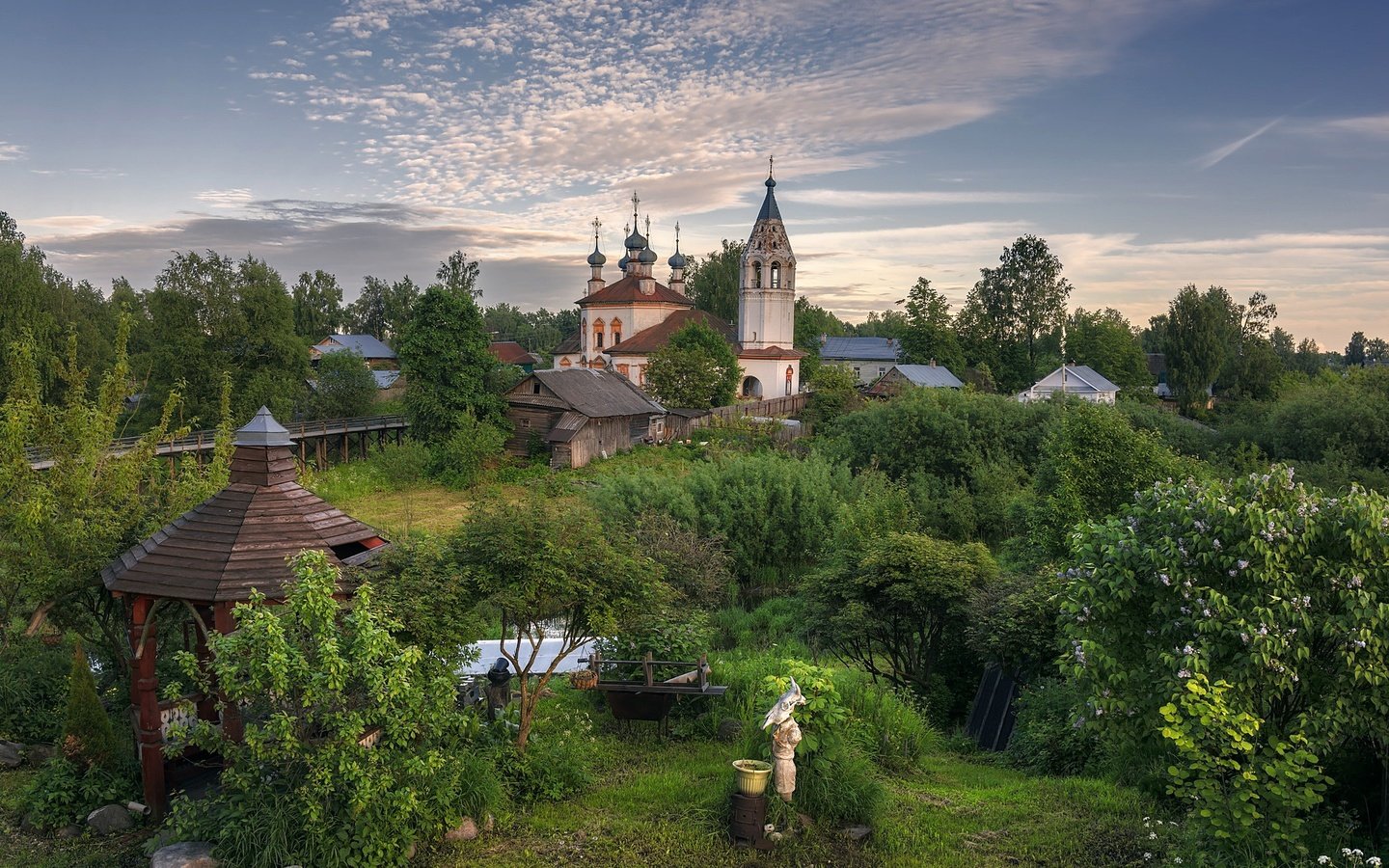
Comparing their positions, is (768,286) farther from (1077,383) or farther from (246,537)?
(246,537)

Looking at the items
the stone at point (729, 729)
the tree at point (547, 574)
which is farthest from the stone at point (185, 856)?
the stone at point (729, 729)

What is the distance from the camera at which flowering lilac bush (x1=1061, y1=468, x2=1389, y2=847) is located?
20.0 ft

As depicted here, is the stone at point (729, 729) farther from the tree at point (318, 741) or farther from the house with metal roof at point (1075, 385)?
the house with metal roof at point (1075, 385)

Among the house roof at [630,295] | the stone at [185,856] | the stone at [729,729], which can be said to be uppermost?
the house roof at [630,295]

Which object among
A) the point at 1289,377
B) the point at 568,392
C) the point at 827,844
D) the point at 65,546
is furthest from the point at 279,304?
the point at 1289,377

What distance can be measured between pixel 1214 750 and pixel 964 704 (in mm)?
7297

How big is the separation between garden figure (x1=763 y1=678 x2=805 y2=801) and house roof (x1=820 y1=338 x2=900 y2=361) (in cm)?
6414

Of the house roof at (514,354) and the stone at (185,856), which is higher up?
the house roof at (514,354)

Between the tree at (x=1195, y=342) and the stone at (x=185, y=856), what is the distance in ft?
182

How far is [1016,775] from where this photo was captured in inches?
405

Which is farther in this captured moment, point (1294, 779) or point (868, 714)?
point (868, 714)

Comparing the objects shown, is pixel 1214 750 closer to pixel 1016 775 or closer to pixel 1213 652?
pixel 1213 652

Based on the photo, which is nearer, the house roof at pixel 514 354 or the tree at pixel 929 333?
the tree at pixel 929 333

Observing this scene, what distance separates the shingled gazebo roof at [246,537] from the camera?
339 inches
